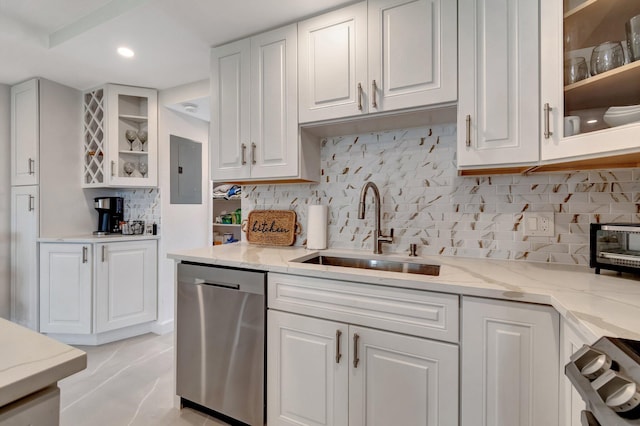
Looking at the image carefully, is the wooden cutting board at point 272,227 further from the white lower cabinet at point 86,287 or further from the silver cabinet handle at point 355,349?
the white lower cabinet at point 86,287

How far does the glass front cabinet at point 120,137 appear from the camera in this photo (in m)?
2.83

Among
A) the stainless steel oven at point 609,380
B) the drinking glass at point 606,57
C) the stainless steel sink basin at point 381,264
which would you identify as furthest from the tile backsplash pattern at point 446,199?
the stainless steel oven at point 609,380

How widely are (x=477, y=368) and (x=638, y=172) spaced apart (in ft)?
3.74

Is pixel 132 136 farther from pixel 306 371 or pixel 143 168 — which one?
pixel 306 371

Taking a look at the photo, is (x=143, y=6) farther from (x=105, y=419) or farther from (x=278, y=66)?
(x=105, y=419)

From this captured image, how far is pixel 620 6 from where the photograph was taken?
3.74ft

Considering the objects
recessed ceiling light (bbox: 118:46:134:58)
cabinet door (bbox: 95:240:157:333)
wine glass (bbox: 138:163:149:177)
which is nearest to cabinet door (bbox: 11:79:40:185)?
wine glass (bbox: 138:163:149:177)

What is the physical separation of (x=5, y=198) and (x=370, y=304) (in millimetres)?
3596

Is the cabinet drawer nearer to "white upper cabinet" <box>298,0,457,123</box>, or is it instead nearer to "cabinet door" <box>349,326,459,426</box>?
"cabinet door" <box>349,326,459,426</box>

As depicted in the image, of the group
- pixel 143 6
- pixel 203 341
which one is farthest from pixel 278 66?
pixel 203 341

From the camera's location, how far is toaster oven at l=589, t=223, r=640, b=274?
1141 millimetres

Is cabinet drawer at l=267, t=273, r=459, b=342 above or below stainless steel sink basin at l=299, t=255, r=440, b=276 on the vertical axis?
below

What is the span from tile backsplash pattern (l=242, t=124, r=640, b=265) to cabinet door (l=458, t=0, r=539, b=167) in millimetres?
339

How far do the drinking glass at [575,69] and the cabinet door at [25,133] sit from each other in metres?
3.78
